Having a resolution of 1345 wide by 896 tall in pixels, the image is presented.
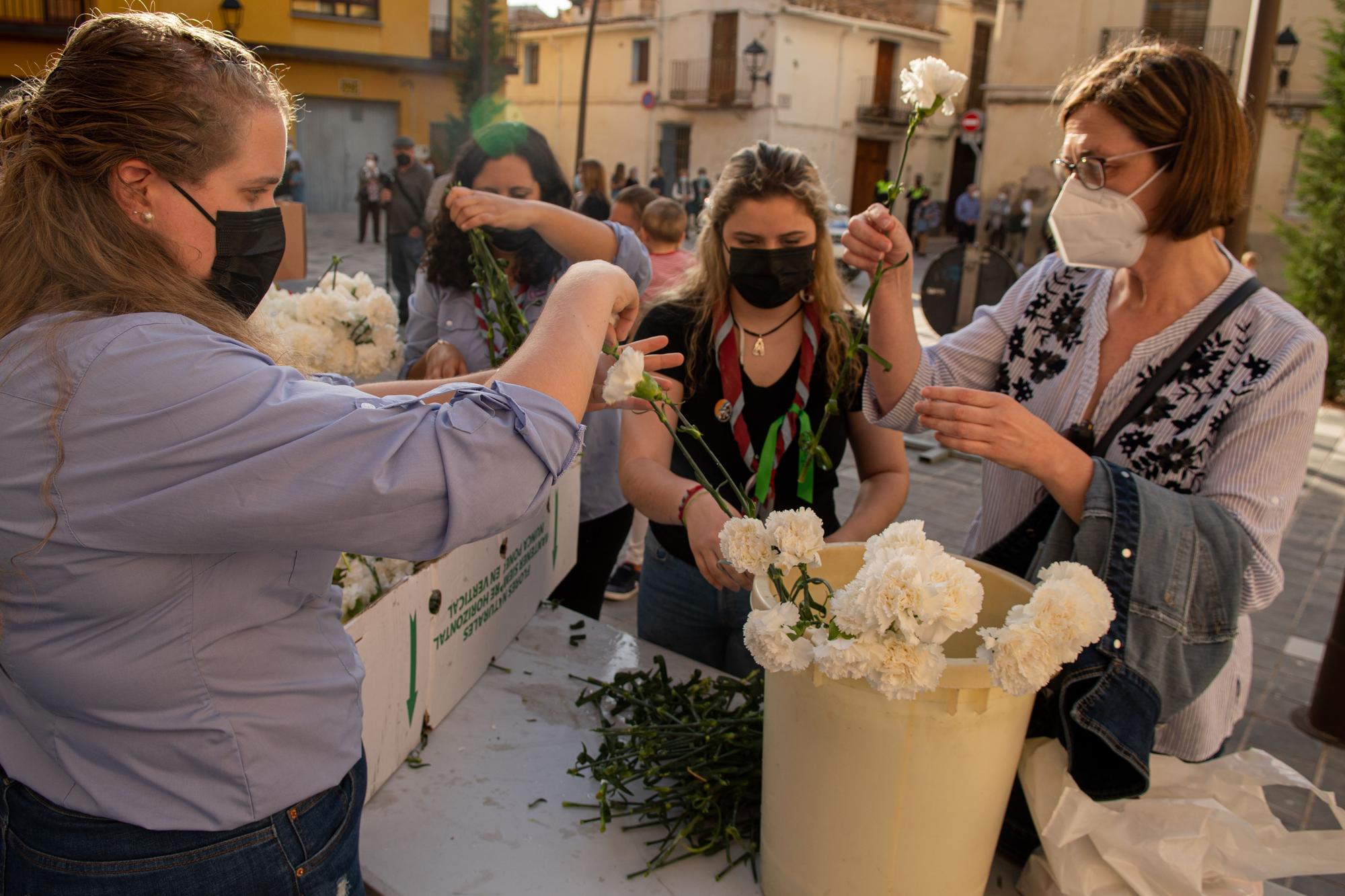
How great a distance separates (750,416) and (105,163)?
1407mm

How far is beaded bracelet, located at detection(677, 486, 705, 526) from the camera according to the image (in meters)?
1.88

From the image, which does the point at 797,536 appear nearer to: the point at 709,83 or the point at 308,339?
the point at 308,339

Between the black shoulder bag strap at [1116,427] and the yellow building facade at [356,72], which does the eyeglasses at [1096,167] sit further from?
the yellow building facade at [356,72]

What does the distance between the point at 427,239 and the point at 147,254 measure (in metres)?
1.94

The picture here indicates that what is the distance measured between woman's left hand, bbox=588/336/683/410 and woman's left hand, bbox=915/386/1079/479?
37 centimetres

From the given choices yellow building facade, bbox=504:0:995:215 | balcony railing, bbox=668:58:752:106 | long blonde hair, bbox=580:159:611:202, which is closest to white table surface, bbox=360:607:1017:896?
long blonde hair, bbox=580:159:611:202

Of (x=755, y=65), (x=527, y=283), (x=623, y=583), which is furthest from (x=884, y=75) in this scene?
(x=527, y=283)

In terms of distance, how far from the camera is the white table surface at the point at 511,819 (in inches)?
56.7

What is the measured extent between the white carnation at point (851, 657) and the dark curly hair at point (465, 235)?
185cm

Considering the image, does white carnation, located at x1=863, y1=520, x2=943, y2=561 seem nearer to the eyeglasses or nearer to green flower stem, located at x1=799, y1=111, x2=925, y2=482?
green flower stem, located at x1=799, y1=111, x2=925, y2=482

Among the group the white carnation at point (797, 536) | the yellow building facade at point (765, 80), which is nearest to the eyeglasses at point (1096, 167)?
the white carnation at point (797, 536)

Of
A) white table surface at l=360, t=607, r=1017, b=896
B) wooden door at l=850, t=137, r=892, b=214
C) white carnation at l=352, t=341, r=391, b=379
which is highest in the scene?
wooden door at l=850, t=137, r=892, b=214

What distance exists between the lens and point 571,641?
7.09 feet

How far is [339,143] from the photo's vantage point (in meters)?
23.8
